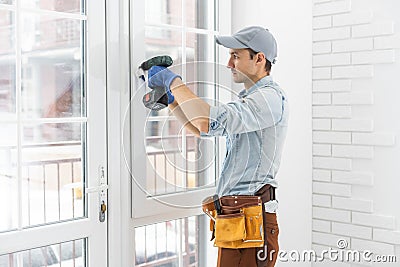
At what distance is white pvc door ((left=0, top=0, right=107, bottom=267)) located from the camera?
2057 mm

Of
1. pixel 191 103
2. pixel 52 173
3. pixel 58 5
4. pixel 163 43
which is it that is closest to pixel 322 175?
pixel 163 43

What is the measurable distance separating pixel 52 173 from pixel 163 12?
878 mm

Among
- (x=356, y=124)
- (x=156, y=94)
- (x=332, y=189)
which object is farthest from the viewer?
(x=332, y=189)

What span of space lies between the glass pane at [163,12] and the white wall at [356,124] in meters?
0.86

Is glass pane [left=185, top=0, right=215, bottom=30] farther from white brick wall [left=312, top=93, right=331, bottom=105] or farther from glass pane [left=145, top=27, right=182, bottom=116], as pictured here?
white brick wall [left=312, top=93, right=331, bottom=105]

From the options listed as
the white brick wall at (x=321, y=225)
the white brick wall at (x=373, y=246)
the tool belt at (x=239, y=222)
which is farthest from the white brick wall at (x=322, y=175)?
the tool belt at (x=239, y=222)

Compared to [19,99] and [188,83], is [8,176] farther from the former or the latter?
[188,83]

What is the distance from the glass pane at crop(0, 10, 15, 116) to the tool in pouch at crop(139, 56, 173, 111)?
498 mm

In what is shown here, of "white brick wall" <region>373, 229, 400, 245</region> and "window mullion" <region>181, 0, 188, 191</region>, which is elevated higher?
"window mullion" <region>181, 0, 188, 191</region>

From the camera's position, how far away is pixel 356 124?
289 cm

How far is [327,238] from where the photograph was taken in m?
3.01

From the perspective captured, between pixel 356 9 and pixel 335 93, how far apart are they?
444 mm

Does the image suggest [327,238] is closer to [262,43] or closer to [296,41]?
[296,41]

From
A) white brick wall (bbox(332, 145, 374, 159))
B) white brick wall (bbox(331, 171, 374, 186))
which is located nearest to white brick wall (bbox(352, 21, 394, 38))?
white brick wall (bbox(332, 145, 374, 159))
